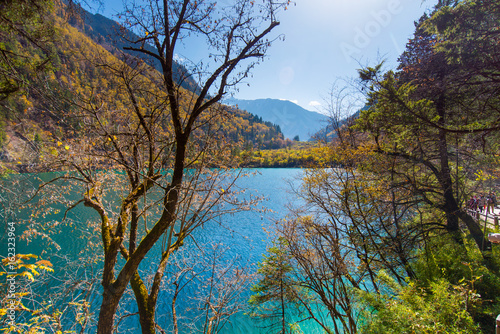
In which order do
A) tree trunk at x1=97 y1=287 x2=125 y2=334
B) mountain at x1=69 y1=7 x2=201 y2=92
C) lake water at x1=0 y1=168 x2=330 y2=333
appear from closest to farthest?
mountain at x1=69 y1=7 x2=201 y2=92
tree trunk at x1=97 y1=287 x2=125 y2=334
lake water at x1=0 y1=168 x2=330 y2=333

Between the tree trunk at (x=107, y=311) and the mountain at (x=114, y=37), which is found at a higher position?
the mountain at (x=114, y=37)

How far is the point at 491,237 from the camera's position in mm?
3969

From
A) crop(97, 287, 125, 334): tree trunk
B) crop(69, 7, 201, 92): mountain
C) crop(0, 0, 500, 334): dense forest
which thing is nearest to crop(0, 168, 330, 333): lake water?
crop(0, 0, 500, 334): dense forest

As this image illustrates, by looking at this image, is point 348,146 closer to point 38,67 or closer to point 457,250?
point 457,250

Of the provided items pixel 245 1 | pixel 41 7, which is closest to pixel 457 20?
pixel 245 1

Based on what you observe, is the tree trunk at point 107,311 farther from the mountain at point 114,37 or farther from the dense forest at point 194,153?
the mountain at point 114,37

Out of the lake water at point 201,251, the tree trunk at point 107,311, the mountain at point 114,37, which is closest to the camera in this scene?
the mountain at point 114,37

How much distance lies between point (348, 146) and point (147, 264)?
38.9 ft

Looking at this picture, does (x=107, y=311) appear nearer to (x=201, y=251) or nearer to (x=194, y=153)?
(x=201, y=251)

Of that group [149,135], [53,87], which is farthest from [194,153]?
[53,87]

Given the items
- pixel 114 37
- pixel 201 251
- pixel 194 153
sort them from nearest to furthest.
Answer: pixel 114 37 → pixel 201 251 → pixel 194 153

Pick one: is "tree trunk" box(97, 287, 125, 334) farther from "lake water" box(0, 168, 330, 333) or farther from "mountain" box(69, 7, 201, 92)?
"mountain" box(69, 7, 201, 92)

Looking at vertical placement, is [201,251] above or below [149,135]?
below

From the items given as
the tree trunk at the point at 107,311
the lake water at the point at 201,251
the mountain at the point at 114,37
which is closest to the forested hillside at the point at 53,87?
the mountain at the point at 114,37
